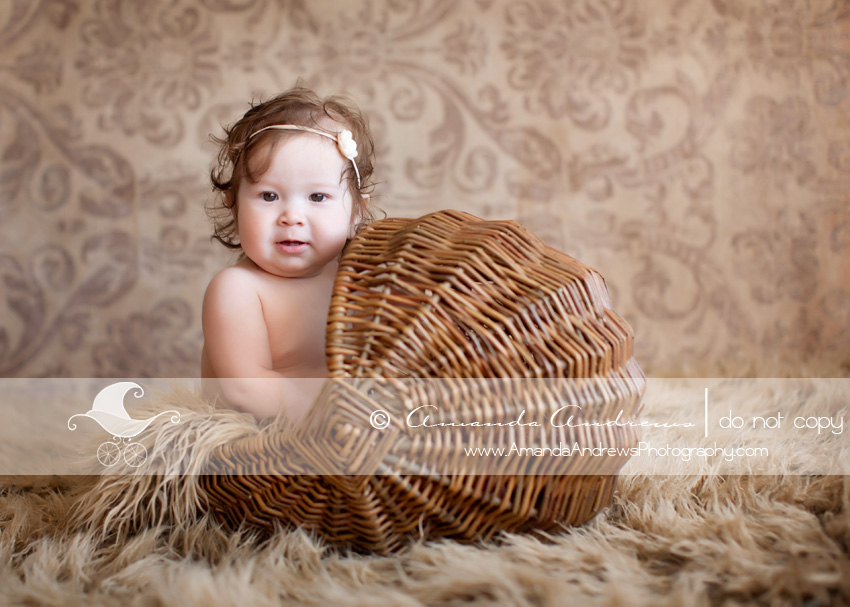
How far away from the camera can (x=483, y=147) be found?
1654 mm

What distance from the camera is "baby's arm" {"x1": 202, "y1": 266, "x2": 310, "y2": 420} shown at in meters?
0.76

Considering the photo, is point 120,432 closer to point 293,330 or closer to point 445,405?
point 293,330

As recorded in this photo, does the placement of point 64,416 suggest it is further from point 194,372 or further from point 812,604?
point 812,604

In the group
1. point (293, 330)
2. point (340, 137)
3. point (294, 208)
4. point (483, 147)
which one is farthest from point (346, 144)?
point (483, 147)

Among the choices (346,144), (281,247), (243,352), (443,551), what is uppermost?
(346,144)

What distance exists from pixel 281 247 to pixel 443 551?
440mm

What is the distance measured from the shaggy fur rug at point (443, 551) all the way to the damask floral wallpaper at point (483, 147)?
0.86 m

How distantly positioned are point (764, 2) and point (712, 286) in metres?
0.76

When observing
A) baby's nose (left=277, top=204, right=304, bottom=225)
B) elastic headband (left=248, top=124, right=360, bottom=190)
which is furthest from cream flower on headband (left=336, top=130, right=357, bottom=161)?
baby's nose (left=277, top=204, right=304, bottom=225)

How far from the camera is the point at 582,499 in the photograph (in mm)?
672

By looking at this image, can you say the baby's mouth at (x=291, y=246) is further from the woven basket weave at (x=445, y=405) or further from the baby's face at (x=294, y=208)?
the woven basket weave at (x=445, y=405)

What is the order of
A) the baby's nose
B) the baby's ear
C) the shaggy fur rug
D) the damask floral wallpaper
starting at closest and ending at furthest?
the shaggy fur rug
the baby's nose
the baby's ear
the damask floral wallpaper

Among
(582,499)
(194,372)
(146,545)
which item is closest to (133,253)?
(194,372)

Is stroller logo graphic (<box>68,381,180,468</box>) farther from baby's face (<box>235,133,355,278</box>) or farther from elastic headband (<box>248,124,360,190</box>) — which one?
elastic headband (<box>248,124,360,190</box>)
